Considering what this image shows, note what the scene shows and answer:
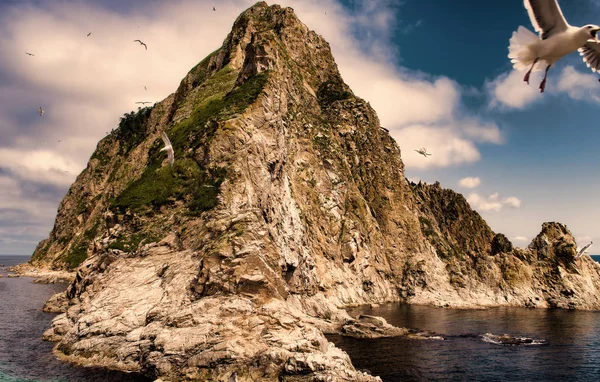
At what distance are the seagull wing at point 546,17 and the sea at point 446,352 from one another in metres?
29.6

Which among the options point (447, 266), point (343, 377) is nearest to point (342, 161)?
point (447, 266)

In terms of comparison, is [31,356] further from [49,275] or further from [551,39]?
[49,275]

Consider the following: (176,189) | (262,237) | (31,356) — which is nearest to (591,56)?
(262,237)

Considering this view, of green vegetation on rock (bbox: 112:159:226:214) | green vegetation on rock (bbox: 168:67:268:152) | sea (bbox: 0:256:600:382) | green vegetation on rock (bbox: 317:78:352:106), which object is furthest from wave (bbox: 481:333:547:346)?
green vegetation on rock (bbox: 317:78:352:106)

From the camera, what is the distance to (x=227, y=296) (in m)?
36.7

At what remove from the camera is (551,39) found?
11805 millimetres

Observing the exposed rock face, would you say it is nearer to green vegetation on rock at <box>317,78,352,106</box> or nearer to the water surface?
green vegetation on rock at <box>317,78,352,106</box>

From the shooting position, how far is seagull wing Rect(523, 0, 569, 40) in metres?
11.4

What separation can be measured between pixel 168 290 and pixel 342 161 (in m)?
71.4

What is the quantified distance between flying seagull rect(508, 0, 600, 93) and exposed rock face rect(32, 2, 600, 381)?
2571 cm

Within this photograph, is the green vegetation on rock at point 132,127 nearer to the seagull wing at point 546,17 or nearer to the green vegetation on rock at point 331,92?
the green vegetation on rock at point 331,92

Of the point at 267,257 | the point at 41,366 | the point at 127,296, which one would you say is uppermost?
the point at 267,257

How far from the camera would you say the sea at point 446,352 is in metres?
34.0

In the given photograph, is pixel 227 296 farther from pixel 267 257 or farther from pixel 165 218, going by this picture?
pixel 165 218
